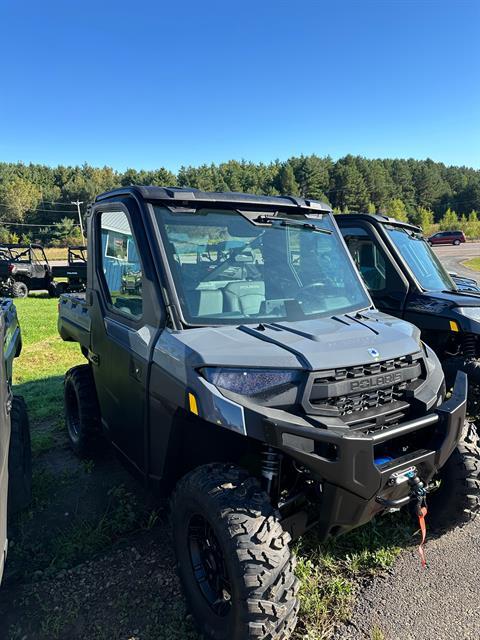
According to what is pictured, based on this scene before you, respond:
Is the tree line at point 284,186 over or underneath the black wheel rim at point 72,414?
over

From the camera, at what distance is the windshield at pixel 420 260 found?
193 inches

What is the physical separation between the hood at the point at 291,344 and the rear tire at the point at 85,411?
176 centimetres

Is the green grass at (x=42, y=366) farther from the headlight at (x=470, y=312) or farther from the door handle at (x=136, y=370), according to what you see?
the headlight at (x=470, y=312)

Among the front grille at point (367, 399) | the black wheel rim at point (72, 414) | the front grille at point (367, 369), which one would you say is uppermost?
the front grille at point (367, 369)

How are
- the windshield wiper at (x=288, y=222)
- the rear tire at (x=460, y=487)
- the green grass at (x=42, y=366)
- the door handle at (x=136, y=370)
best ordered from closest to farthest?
the door handle at (x=136, y=370)
the rear tire at (x=460, y=487)
the windshield wiper at (x=288, y=222)
the green grass at (x=42, y=366)

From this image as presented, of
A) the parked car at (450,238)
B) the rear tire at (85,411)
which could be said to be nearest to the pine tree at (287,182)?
the parked car at (450,238)

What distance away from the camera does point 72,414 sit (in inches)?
171

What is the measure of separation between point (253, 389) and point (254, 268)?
40.0 inches

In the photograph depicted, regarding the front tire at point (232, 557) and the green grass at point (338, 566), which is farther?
the green grass at point (338, 566)

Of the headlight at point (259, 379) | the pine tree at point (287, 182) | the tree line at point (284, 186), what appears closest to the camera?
the headlight at point (259, 379)

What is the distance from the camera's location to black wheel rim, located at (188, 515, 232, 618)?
2193 millimetres

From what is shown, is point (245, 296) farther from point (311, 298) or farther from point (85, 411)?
point (85, 411)

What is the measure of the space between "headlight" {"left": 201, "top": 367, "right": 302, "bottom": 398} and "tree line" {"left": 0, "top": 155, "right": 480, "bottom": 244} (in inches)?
2979

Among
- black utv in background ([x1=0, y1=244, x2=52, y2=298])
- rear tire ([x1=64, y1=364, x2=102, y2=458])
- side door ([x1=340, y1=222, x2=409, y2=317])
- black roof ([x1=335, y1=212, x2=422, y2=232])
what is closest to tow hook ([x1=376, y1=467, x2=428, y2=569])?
rear tire ([x1=64, y1=364, x2=102, y2=458])
